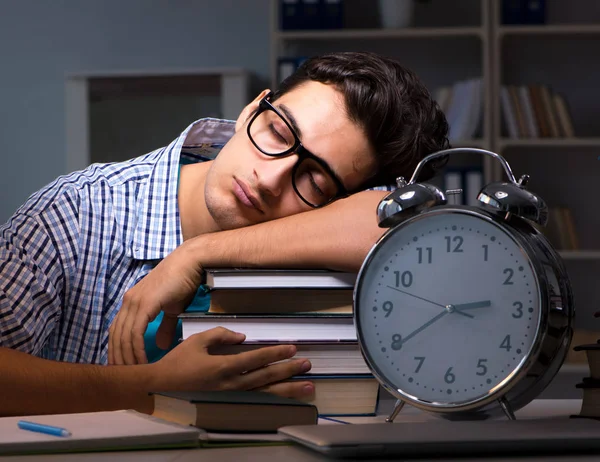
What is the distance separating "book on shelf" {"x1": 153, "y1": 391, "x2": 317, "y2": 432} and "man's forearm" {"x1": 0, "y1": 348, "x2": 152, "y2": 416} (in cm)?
18

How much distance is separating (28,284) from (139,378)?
40 centimetres

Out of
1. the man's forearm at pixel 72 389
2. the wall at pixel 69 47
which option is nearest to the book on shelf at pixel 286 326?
the man's forearm at pixel 72 389

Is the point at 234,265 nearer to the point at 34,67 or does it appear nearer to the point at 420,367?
the point at 420,367

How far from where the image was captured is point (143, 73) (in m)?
4.25

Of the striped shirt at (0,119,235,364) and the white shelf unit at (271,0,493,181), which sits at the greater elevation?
the white shelf unit at (271,0,493,181)

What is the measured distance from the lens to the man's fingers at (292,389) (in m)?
0.96

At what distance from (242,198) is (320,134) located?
0.17 meters

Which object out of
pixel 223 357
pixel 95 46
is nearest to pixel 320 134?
pixel 223 357

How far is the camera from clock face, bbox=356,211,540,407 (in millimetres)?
802

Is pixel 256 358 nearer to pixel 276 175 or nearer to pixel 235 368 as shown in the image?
pixel 235 368

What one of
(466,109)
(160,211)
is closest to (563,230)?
(466,109)

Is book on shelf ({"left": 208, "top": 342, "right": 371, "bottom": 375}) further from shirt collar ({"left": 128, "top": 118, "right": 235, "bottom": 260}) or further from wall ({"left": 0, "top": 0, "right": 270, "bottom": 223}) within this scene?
wall ({"left": 0, "top": 0, "right": 270, "bottom": 223})

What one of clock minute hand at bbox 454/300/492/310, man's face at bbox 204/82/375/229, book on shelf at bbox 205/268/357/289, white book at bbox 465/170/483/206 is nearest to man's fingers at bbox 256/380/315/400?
book on shelf at bbox 205/268/357/289

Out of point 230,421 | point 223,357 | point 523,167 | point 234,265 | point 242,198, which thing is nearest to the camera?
point 230,421
